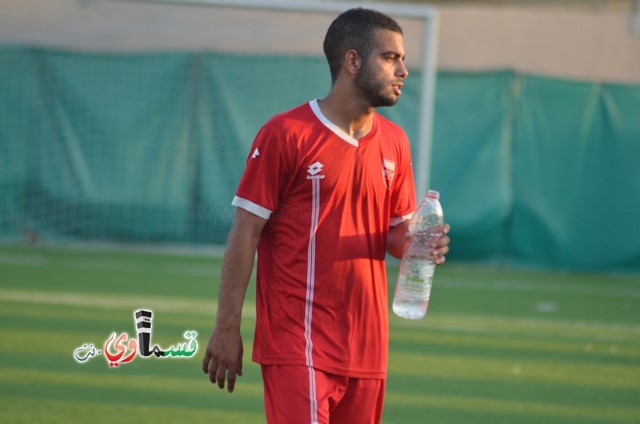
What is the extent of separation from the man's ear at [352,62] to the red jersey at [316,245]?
0.21 metres

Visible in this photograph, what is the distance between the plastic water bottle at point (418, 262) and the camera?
464 cm

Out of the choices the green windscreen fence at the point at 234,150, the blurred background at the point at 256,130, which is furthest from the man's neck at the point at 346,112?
the green windscreen fence at the point at 234,150

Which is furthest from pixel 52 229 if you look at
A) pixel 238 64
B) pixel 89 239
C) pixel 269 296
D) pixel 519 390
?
pixel 269 296

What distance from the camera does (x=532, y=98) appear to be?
49.4ft

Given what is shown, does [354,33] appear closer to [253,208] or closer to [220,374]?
[253,208]

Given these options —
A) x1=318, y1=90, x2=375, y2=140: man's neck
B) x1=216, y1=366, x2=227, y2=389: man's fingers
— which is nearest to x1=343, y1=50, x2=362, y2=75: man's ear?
x1=318, y1=90, x2=375, y2=140: man's neck

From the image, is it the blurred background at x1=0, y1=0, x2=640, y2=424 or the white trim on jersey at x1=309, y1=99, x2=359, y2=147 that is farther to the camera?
the blurred background at x1=0, y1=0, x2=640, y2=424

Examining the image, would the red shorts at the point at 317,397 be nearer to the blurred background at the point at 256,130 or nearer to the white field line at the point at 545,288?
the blurred background at the point at 256,130

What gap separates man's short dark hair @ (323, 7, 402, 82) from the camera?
453 cm

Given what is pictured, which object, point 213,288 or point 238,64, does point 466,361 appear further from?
point 238,64

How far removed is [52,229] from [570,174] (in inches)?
281

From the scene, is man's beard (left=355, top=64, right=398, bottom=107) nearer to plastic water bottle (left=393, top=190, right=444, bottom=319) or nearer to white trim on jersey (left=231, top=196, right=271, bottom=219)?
plastic water bottle (left=393, top=190, right=444, bottom=319)

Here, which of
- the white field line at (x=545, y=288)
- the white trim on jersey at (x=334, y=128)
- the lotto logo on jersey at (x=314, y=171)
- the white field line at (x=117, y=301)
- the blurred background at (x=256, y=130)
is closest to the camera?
the lotto logo on jersey at (x=314, y=171)

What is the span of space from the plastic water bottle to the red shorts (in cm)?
44
